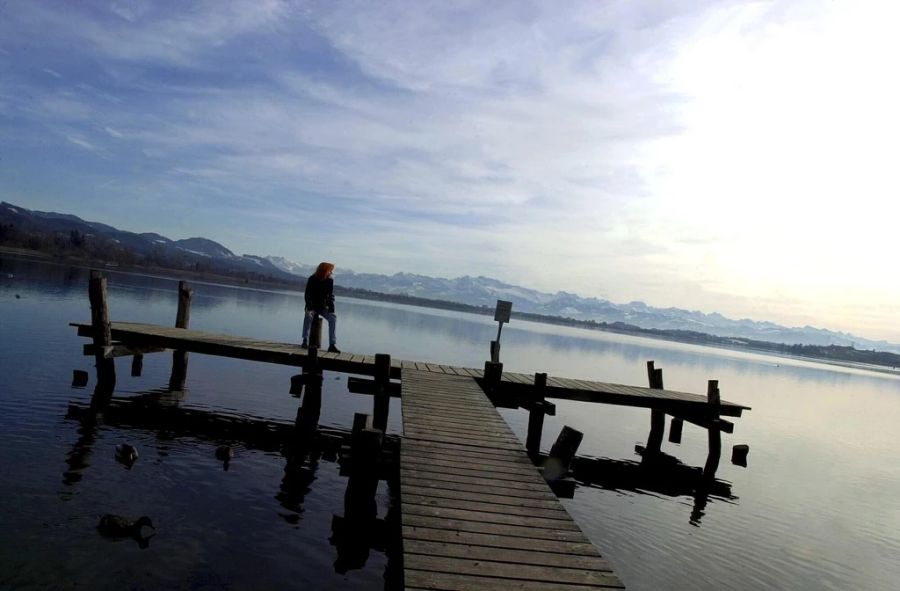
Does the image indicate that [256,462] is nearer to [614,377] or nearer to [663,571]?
[663,571]

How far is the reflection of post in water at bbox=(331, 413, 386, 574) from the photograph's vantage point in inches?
392

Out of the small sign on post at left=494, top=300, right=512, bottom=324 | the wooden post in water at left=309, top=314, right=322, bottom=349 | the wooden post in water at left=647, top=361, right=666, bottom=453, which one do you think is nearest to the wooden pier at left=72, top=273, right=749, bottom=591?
the wooden post in water at left=309, top=314, right=322, bottom=349

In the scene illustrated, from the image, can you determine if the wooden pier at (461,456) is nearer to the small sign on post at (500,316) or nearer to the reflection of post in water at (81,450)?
the small sign on post at (500,316)

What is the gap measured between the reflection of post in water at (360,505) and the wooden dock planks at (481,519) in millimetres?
594

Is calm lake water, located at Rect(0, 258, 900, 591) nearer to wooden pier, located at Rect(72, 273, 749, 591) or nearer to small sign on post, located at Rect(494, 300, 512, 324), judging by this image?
wooden pier, located at Rect(72, 273, 749, 591)

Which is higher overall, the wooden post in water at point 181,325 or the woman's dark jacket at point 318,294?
the woman's dark jacket at point 318,294

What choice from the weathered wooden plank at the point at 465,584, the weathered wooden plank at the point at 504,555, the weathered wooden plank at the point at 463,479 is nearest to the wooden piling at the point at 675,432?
the weathered wooden plank at the point at 463,479

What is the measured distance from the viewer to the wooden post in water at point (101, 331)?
18.8 meters

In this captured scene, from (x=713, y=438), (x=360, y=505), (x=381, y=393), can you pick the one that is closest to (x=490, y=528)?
(x=360, y=505)

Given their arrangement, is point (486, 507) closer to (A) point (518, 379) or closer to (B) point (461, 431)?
(B) point (461, 431)

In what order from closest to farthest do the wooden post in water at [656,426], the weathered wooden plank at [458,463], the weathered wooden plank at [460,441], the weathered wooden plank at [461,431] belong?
the weathered wooden plank at [458,463], the weathered wooden plank at [460,441], the weathered wooden plank at [461,431], the wooden post in water at [656,426]

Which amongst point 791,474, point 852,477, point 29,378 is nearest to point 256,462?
point 29,378

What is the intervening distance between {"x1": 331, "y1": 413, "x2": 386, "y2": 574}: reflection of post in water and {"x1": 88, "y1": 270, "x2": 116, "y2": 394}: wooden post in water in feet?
39.7

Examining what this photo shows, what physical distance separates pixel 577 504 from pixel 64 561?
428 inches
